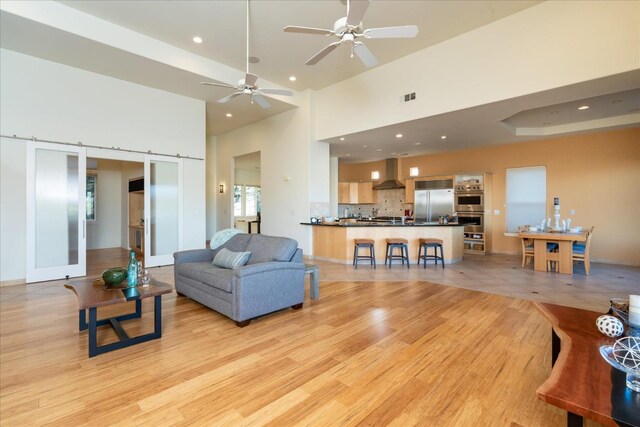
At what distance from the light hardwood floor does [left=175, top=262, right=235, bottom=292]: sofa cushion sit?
424 millimetres

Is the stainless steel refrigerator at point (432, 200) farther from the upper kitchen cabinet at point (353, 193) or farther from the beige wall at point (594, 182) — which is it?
the upper kitchen cabinet at point (353, 193)

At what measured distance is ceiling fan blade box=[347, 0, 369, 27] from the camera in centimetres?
272

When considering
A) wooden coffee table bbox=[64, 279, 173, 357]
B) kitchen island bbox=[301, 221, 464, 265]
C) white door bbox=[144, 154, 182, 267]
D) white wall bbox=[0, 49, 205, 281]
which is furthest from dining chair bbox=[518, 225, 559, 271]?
white door bbox=[144, 154, 182, 267]

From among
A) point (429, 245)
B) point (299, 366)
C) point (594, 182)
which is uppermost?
point (594, 182)

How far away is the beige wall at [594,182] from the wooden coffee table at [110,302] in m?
9.20

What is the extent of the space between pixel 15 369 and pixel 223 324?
1.67 m

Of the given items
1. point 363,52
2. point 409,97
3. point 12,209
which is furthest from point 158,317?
point 409,97

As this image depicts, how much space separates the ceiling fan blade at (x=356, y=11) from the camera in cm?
272

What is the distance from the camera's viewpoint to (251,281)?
10.5 feet

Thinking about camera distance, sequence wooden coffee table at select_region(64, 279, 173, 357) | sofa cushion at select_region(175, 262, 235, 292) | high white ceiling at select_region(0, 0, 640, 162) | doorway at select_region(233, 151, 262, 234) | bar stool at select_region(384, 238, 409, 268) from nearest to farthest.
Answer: wooden coffee table at select_region(64, 279, 173, 357) < sofa cushion at select_region(175, 262, 235, 292) < high white ceiling at select_region(0, 0, 640, 162) < bar stool at select_region(384, 238, 409, 268) < doorway at select_region(233, 151, 262, 234)

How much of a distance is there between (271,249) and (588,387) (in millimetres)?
3099

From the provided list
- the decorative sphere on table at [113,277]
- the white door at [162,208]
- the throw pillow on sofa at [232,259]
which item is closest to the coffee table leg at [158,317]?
the decorative sphere on table at [113,277]

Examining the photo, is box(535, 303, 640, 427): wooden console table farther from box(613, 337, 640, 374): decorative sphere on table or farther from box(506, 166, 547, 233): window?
box(506, 166, 547, 233): window

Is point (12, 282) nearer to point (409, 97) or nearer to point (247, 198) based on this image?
point (409, 97)
